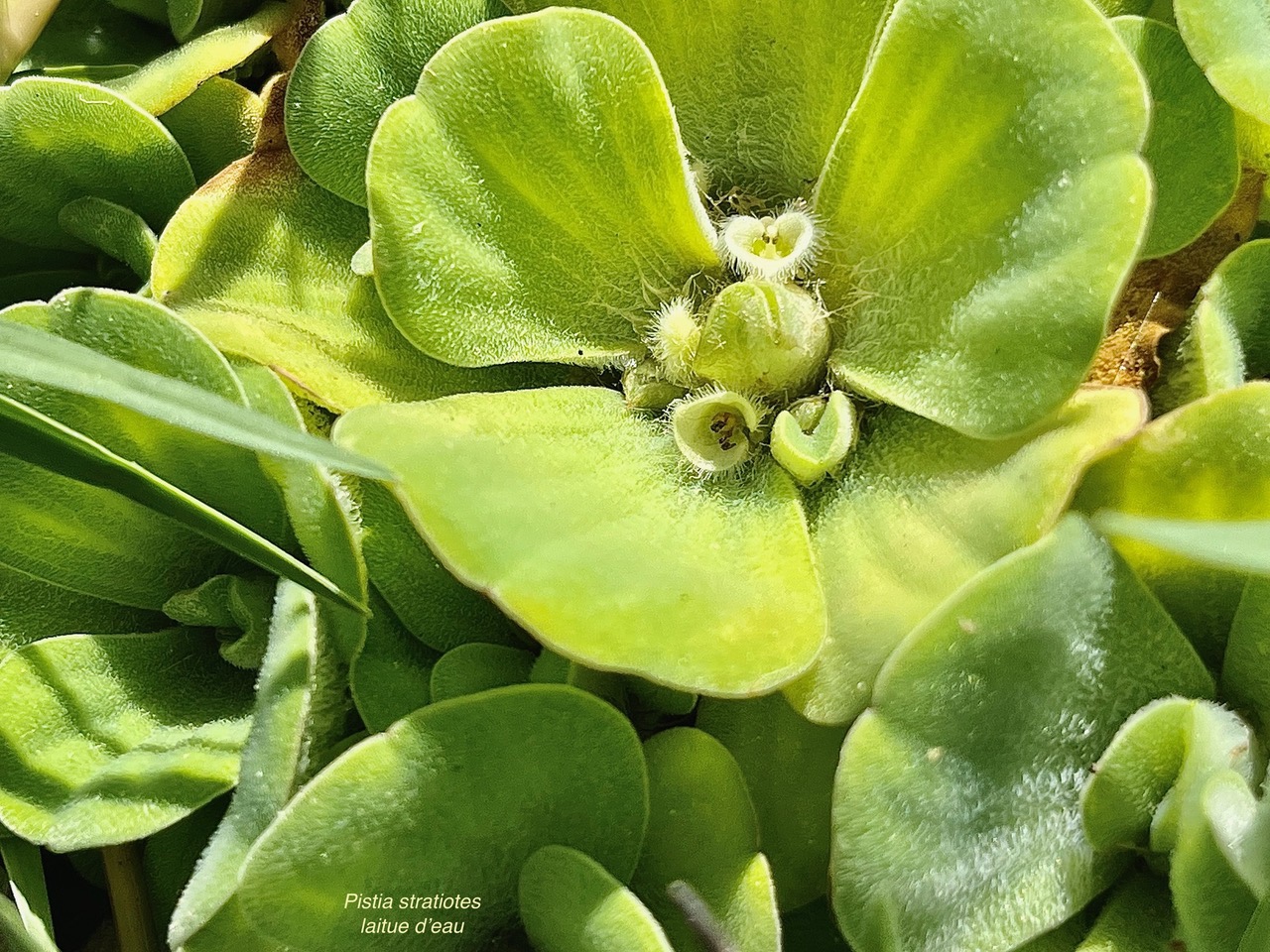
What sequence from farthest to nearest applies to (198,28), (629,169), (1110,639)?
(198,28)
(629,169)
(1110,639)

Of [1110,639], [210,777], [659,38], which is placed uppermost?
[659,38]

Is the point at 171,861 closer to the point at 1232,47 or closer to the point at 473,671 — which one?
the point at 473,671

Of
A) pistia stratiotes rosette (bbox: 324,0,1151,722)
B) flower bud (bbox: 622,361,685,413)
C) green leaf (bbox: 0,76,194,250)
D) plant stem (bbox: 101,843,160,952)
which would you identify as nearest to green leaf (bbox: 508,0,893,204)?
pistia stratiotes rosette (bbox: 324,0,1151,722)

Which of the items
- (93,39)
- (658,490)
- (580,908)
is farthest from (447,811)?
(93,39)

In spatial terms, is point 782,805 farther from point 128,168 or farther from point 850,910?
point 128,168

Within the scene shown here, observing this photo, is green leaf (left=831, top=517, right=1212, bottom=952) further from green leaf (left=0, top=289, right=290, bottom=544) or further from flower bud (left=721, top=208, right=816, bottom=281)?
green leaf (left=0, top=289, right=290, bottom=544)

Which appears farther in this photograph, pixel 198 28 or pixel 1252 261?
pixel 198 28

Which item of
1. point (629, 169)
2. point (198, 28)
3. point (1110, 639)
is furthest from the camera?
point (198, 28)

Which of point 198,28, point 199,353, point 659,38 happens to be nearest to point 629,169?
point 659,38
